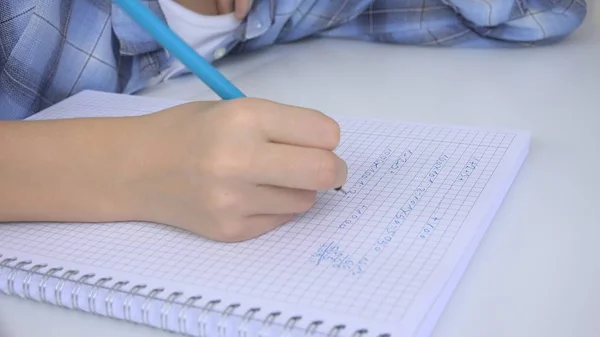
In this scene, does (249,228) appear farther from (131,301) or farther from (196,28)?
(196,28)

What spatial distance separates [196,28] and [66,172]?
308 mm

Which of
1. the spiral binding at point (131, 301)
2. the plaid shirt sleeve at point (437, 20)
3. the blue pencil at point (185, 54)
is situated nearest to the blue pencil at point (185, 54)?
the blue pencil at point (185, 54)

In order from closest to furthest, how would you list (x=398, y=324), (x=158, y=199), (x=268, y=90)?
(x=398, y=324) → (x=158, y=199) → (x=268, y=90)

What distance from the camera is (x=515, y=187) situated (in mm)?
495

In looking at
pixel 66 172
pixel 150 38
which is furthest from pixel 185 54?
pixel 150 38

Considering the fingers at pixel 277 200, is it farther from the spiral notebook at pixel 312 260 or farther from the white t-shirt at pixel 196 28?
the white t-shirt at pixel 196 28

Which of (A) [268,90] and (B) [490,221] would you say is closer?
(B) [490,221]

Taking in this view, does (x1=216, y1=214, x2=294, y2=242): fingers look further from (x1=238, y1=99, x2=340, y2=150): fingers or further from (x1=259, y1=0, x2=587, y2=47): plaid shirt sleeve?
(x1=259, y1=0, x2=587, y2=47): plaid shirt sleeve

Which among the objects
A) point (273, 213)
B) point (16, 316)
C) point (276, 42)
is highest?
point (276, 42)

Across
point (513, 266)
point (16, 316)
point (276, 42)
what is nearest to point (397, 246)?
point (513, 266)

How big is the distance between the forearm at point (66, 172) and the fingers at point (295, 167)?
3.7 inches

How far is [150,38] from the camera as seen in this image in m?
0.71

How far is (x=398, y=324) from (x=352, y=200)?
0.43 ft

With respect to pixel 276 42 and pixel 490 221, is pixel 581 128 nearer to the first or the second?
pixel 490 221
